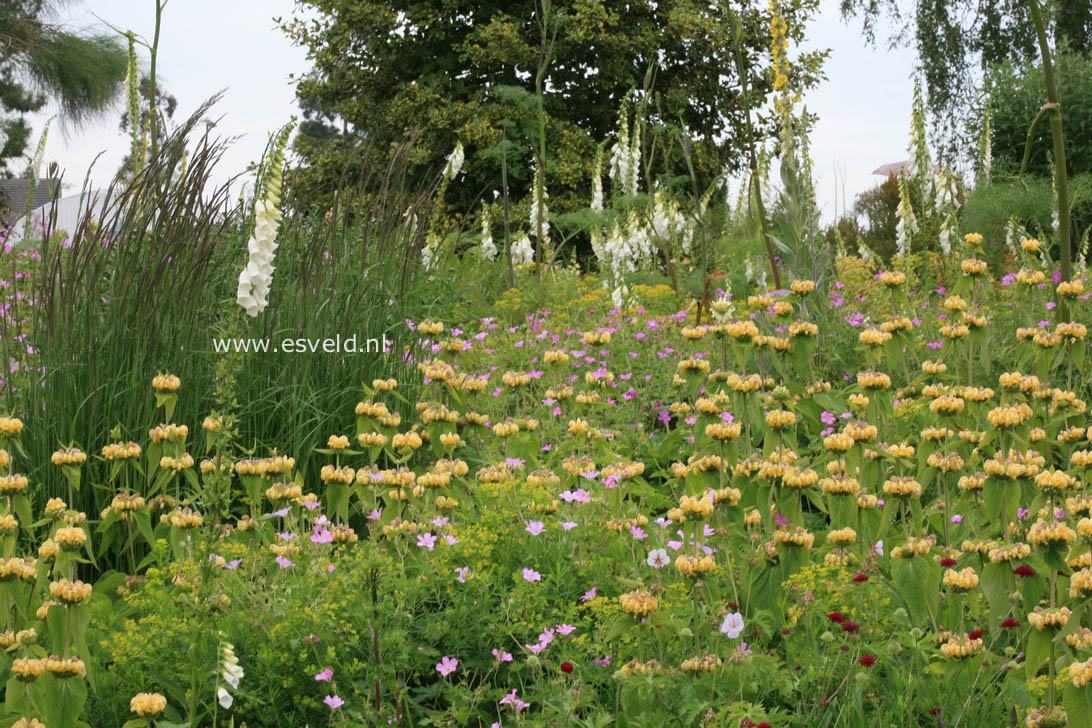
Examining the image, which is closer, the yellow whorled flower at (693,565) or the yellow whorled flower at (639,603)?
the yellow whorled flower at (639,603)

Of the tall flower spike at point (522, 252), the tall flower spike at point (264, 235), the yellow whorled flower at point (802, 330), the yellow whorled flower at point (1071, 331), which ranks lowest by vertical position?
the yellow whorled flower at point (1071, 331)

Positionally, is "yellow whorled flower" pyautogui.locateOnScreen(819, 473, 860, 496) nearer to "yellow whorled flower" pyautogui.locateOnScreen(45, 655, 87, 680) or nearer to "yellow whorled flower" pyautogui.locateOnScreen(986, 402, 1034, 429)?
"yellow whorled flower" pyautogui.locateOnScreen(986, 402, 1034, 429)

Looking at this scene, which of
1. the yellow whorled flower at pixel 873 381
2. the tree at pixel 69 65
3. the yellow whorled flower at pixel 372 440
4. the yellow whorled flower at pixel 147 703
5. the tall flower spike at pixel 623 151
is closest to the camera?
the yellow whorled flower at pixel 147 703

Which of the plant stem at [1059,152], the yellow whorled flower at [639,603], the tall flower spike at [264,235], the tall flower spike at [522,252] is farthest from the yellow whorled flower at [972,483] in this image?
the tall flower spike at [522,252]

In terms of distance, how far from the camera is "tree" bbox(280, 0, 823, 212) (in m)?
15.2

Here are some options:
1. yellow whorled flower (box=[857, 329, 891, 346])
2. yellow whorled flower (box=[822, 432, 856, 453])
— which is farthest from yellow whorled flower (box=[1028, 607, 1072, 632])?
yellow whorled flower (box=[857, 329, 891, 346])

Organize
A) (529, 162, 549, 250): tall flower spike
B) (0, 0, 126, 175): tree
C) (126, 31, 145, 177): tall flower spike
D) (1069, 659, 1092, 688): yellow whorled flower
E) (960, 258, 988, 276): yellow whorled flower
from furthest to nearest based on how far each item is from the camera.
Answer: (0, 0, 126, 175): tree → (529, 162, 549, 250): tall flower spike → (126, 31, 145, 177): tall flower spike → (960, 258, 988, 276): yellow whorled flower → (1069, 659, 1092, 688): yellow whorled flower

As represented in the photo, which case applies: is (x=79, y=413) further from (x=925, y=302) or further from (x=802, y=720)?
(x=925, y=302)

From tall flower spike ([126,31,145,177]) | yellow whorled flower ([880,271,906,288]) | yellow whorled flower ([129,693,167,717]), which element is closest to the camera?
yellow whorled flower ([129,693,167,717])

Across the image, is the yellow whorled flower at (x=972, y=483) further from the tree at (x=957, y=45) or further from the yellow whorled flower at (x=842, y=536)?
the tree at (x=957, y=45)

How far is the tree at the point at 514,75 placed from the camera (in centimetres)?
1523

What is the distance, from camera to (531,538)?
9.07 feet

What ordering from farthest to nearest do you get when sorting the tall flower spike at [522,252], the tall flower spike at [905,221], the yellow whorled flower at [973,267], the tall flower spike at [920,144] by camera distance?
the tall flower spike at [522,252], the tall flower spike at [905,221], the tall flower spike at [920,144], the yellow whorled flower at [973,267]

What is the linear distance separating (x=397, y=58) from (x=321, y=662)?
16.0 metres
